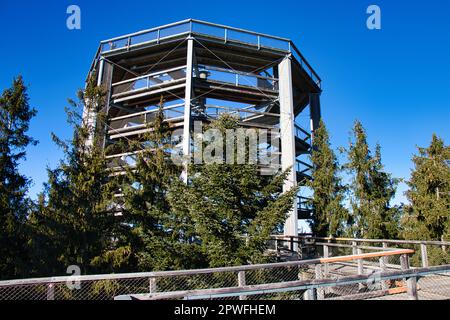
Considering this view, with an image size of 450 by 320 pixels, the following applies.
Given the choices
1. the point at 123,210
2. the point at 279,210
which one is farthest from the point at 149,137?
the point at 279,210

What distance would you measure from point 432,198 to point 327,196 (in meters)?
4.87

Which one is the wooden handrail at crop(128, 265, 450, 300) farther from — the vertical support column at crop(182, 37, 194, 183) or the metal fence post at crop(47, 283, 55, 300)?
the vertical support column at crop(182, 37, 194, 183)

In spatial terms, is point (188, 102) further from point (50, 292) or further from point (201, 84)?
point (50, 292)

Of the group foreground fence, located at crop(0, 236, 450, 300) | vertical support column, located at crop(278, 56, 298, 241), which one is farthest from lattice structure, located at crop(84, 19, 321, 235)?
foreground fence, located at crop(0, 236, 450, 300)

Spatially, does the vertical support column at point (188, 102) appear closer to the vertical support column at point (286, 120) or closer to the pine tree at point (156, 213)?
the pine tree at point (156, 213)

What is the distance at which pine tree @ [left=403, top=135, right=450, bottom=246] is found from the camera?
1400cm

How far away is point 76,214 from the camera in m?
9.62

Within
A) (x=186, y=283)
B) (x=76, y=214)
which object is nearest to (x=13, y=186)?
(x=76, y=214)

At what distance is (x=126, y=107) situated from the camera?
21375 mm

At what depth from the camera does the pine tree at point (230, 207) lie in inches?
333

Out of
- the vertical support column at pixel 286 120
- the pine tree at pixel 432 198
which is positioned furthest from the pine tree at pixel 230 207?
the pine tree at pixel 432 198

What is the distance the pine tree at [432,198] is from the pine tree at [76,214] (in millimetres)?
13675
